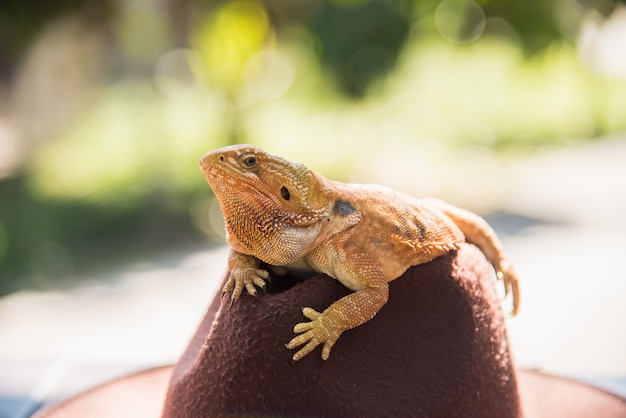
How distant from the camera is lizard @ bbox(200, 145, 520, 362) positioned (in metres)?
0.92

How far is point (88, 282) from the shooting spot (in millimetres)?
3807

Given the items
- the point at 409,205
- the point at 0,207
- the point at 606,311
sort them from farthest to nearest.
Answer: the point at 0,207 → the point at 606,311 → the point at 409,205

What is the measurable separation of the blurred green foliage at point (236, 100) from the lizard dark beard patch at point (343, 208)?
3.21m

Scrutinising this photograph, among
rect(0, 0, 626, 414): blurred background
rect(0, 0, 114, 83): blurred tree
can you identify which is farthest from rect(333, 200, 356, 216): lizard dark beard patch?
rect(0, 0, 114, 83): blurred tree

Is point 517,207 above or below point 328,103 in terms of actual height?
below

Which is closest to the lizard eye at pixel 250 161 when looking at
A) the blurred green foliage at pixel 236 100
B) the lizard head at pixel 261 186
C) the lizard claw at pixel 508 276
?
the lizard head at pixel 261 186

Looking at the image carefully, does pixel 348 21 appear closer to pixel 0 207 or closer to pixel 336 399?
pixel 0 207

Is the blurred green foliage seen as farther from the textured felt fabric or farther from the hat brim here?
the textured felt fabric

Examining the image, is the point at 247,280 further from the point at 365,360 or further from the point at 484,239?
the point at 484,239

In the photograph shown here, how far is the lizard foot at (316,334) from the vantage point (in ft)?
3.03

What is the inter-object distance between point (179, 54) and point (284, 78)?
833 mm

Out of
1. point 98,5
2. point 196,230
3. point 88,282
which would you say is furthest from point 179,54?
point 88,282

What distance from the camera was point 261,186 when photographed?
0.92 m

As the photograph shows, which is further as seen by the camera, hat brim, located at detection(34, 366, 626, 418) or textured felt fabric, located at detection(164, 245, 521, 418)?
hat brim, located at detection(34, 366, 626, 418)
